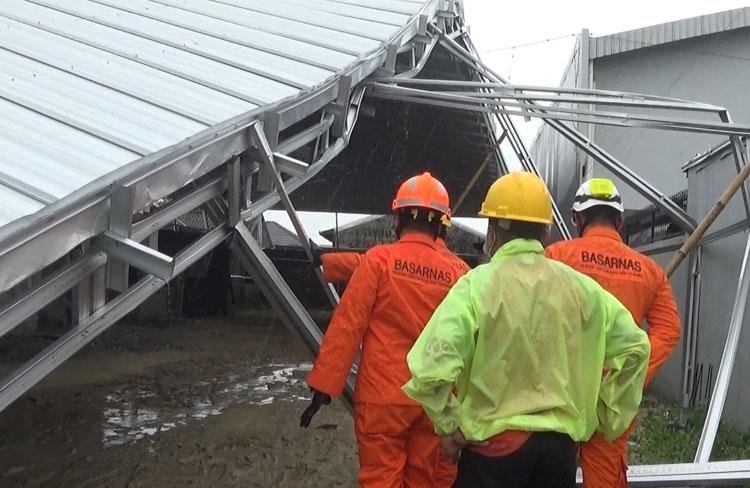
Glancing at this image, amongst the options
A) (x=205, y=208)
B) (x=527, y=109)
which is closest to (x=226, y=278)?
(x=527, y=109)

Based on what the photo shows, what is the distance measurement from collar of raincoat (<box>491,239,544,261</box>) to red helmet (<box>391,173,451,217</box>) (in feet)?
2.97

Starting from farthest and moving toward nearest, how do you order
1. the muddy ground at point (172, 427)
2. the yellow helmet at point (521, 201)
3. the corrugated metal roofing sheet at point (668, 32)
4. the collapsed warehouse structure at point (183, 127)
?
the corrugated metal roofing sheet at point (668, 32) < the muddy ground at point (172, 427) < the yellow helmet at point (521, 201) < the collapsed warehouse structure at point (183, 127)

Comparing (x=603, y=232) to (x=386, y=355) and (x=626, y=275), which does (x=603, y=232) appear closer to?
(x=626, y=275)

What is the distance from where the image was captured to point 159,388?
25.7 ft

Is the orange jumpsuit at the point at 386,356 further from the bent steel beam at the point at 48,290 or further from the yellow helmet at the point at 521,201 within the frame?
the bent steel beam at the point at 48,290

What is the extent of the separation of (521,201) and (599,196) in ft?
3.74

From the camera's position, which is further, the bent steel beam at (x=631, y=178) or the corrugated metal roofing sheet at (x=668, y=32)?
the corrugated metal roofing sheet at (x=668, y=32)

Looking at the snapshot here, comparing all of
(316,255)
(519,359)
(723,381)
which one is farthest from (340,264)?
(723,381)

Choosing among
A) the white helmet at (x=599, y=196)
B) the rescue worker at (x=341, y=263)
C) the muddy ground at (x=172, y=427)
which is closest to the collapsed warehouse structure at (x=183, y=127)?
the rescue worker at (x=341, y=263)

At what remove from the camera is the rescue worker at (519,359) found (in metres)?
2.18

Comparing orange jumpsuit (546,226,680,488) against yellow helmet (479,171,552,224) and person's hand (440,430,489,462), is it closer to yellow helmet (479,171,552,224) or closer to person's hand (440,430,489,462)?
yellow helmet (479,171,552,224)

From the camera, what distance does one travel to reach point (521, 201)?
2.37 meters

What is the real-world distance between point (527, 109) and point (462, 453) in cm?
349

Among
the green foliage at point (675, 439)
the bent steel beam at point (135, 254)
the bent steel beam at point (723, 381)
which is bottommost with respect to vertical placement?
the green foliage at point (675, 439)
